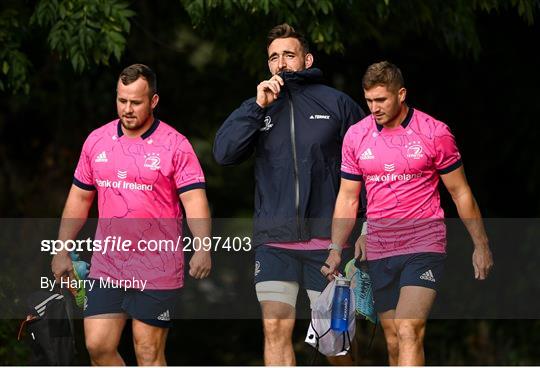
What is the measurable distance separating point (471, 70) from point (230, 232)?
4.05m

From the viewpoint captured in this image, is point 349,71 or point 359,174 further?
point 349,71

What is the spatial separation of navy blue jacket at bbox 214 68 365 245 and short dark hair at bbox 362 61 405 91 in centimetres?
59

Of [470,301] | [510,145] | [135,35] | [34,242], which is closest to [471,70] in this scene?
[510,145]

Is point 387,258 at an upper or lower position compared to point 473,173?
lower

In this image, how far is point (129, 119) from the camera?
10.7 meters

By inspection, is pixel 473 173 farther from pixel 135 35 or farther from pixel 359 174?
pixel 359 174

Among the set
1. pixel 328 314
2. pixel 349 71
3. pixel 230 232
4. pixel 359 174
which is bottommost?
pixel 328 314

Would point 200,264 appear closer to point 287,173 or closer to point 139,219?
point 139,219

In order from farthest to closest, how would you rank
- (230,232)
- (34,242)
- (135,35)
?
(230,232) < (135,35) < (34,242)

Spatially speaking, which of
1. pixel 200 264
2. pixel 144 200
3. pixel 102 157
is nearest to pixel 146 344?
pixel 200 264

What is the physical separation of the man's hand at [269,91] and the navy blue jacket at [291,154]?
74mm

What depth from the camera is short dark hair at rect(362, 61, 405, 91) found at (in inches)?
418

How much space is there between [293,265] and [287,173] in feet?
2.12

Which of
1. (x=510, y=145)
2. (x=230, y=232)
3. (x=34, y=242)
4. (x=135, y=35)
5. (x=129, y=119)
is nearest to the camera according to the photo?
(x=129, y=119)
